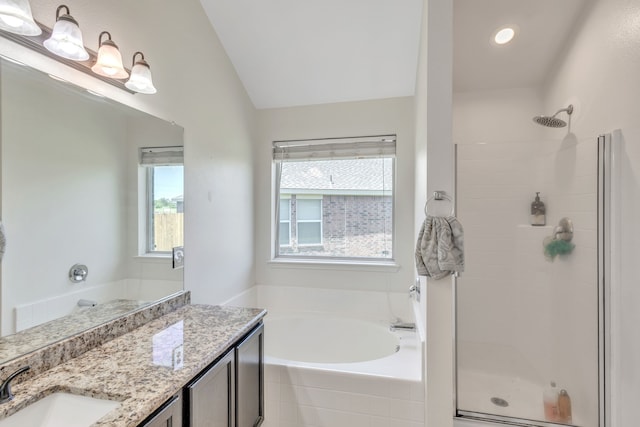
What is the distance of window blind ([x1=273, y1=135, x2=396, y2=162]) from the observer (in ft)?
8.98

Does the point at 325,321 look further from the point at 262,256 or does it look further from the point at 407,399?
the point at 407,399

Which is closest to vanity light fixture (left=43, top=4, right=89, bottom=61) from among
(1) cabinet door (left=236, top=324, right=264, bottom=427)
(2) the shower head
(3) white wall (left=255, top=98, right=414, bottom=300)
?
(1) cabinet door (left=236, top=324, right=264, bottom=427)

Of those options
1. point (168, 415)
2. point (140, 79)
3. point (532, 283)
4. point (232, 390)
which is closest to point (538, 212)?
point (532, 283)

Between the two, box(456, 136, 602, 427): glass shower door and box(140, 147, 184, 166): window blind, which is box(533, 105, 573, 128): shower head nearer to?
box(456, 136, 602, 427): glass shower door

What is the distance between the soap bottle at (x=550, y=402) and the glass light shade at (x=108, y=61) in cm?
294

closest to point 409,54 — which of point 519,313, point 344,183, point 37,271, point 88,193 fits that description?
point 344,183

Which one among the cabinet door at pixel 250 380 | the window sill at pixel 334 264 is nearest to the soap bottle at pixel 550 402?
the window sill at pixel 334 264

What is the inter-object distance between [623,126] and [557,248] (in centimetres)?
89

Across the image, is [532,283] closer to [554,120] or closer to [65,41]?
[554,120]

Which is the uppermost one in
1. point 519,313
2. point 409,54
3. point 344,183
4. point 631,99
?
point 409,54

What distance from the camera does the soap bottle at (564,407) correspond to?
174 cm

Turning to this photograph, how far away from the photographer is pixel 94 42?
132 centimetres

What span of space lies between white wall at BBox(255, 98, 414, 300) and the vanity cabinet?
4.36ft

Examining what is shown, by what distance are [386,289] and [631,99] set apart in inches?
79.4
